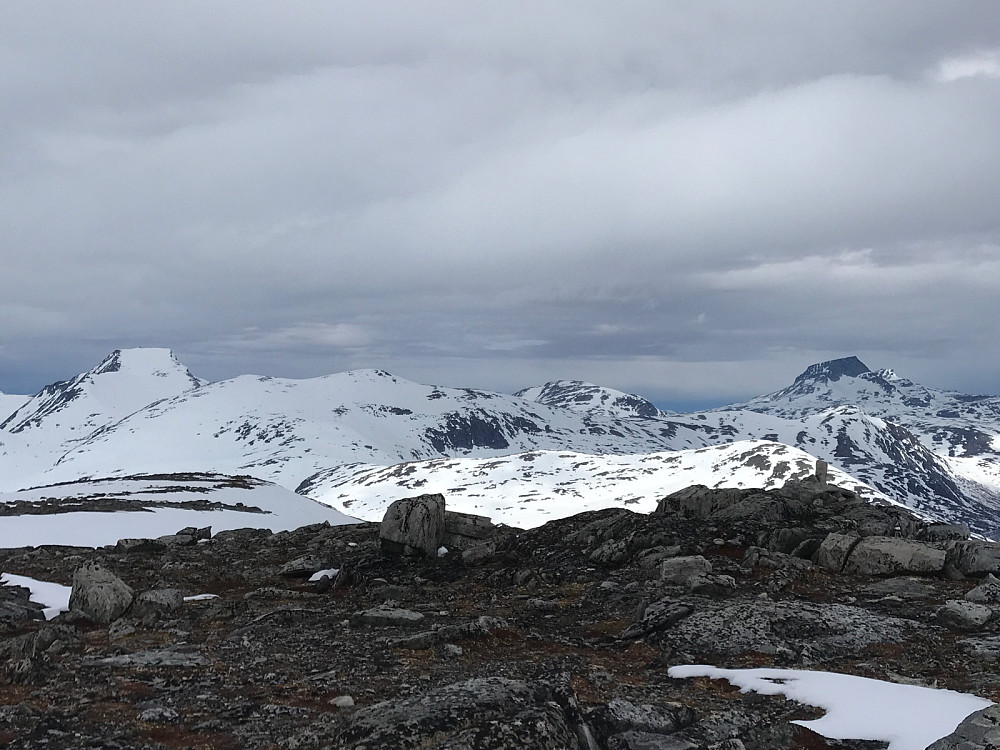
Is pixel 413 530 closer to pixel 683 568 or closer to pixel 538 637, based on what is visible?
pixel 683 568

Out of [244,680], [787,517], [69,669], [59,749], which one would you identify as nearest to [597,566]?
[787,517]

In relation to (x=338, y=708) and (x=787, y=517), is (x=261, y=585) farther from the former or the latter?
(x=787, y=517)

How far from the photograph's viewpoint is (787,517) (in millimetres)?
30688

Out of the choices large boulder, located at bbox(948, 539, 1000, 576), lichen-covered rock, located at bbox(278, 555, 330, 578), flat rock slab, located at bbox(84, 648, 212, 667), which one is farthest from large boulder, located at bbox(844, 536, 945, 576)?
lichen-covered rock, located at bbox(278, 555, 330, 578)

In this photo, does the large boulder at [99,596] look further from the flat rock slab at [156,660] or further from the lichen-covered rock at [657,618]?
the lichen-covered rock at [657,618]

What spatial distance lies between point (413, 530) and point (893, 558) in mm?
19793

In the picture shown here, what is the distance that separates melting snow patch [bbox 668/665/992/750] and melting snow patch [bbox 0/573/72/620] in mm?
20914

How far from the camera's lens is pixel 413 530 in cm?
3155

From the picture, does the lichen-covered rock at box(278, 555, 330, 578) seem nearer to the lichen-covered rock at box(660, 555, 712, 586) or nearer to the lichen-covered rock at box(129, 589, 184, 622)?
the lichen-covered rock at box(129, 589, 184, 622)

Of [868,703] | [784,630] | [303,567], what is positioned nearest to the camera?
[868,703]

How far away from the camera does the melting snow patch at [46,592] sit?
2297cm

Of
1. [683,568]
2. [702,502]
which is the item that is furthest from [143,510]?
[683,568]

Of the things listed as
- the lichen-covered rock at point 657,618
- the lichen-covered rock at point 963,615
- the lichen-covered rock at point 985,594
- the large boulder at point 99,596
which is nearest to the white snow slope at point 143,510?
the large boulder at point 99,596

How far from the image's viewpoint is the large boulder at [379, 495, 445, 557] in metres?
31.4
